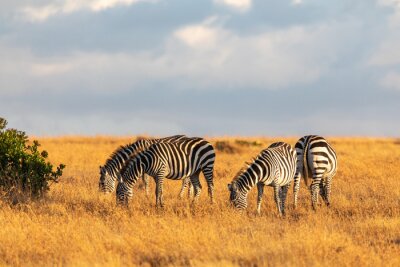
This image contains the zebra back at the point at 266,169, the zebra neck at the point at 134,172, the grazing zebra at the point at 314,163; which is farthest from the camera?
the grazing zebra at the point at 314,163

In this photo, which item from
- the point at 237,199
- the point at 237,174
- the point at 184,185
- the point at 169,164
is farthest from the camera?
the point at 184,185

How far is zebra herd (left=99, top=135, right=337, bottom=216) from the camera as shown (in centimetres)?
1683

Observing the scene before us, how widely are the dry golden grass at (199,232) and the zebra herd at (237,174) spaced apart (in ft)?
1.80

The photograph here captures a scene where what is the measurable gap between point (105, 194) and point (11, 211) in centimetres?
415

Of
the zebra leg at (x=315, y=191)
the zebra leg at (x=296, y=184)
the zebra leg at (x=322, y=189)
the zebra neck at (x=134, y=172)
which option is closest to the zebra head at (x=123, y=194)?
the zebra neck at (x=134, y=172)

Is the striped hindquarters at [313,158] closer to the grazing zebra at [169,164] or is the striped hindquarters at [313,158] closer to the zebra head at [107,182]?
the grazing zebra at [169,164]

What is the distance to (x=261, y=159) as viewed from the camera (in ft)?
55.7

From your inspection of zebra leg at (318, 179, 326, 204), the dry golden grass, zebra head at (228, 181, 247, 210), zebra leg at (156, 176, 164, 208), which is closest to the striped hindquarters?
zebra leg at (318, 179, 326, 204)

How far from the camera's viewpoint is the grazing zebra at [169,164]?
60.2 feet

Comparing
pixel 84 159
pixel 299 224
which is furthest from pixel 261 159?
pixel 84 159

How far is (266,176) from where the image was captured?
16781 mm

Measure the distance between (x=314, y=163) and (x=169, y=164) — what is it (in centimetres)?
424

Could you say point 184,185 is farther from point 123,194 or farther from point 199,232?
point 199,232

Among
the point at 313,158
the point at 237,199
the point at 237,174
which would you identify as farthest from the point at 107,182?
the point at 313,158
